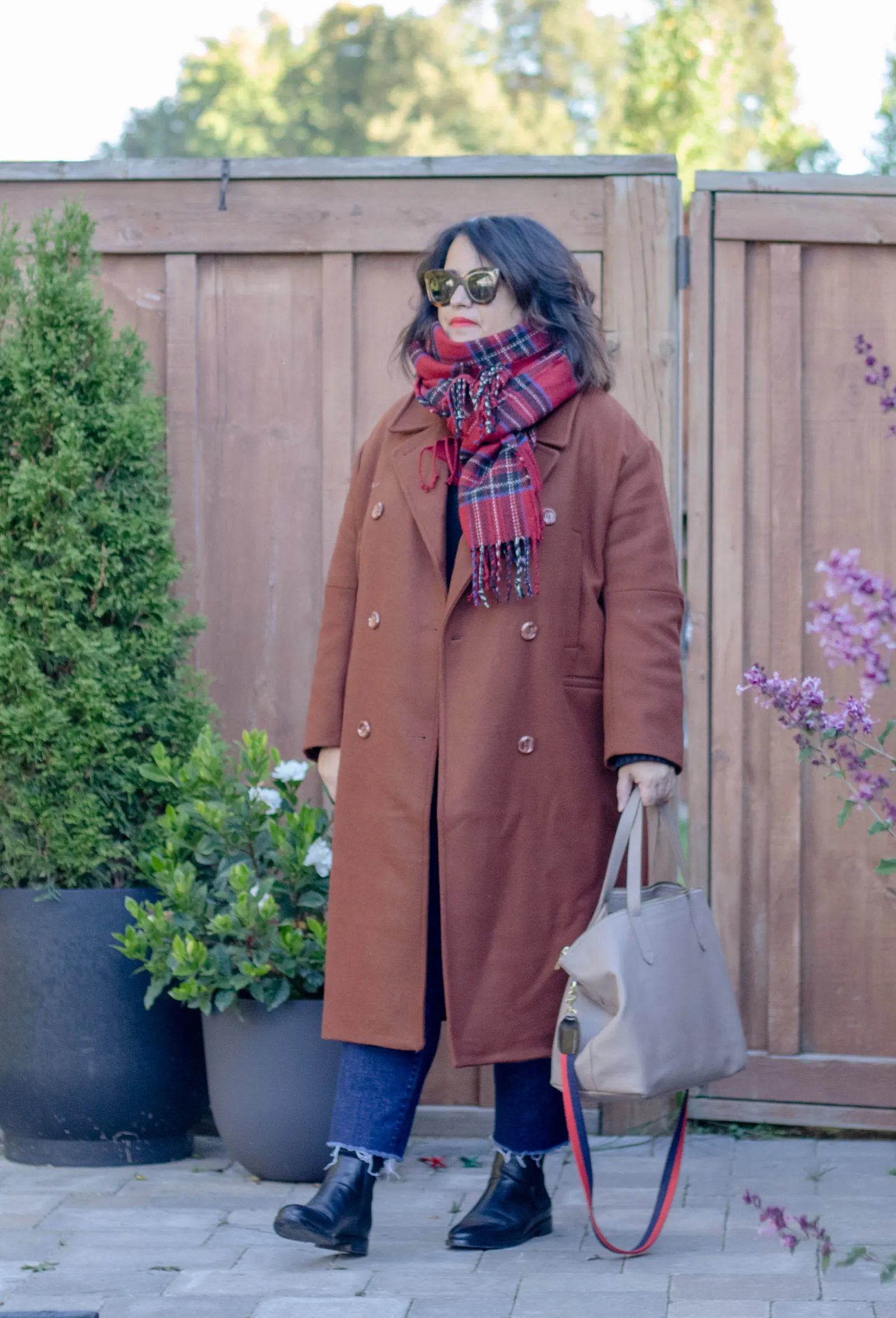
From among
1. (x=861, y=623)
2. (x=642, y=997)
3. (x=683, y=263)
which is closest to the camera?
(x=861, y=623)

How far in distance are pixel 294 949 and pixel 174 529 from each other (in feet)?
4.13

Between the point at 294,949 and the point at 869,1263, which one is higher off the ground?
the point at 294,949

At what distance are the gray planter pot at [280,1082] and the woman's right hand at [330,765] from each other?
1.82ft

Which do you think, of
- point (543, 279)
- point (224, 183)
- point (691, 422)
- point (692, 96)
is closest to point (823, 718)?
point (543, 279)

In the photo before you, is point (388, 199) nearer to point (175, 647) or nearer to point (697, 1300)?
point (175, 647)

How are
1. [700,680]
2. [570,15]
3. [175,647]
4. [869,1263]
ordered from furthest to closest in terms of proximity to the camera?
[570,15] < [700,680] < [175,647] < [869,1263]

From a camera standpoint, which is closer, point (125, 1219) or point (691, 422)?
point (125, 1219)

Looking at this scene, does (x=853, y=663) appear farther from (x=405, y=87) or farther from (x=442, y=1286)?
(x=405, y=87)

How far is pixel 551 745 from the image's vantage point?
3094 mm

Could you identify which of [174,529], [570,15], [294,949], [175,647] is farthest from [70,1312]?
[570,15]

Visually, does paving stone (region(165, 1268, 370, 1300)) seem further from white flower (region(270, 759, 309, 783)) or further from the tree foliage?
the tree foliage

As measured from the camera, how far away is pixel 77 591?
3.63 meters

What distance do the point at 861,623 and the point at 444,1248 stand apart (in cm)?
157

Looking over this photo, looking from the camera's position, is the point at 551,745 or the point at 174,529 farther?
the point at 174,529
